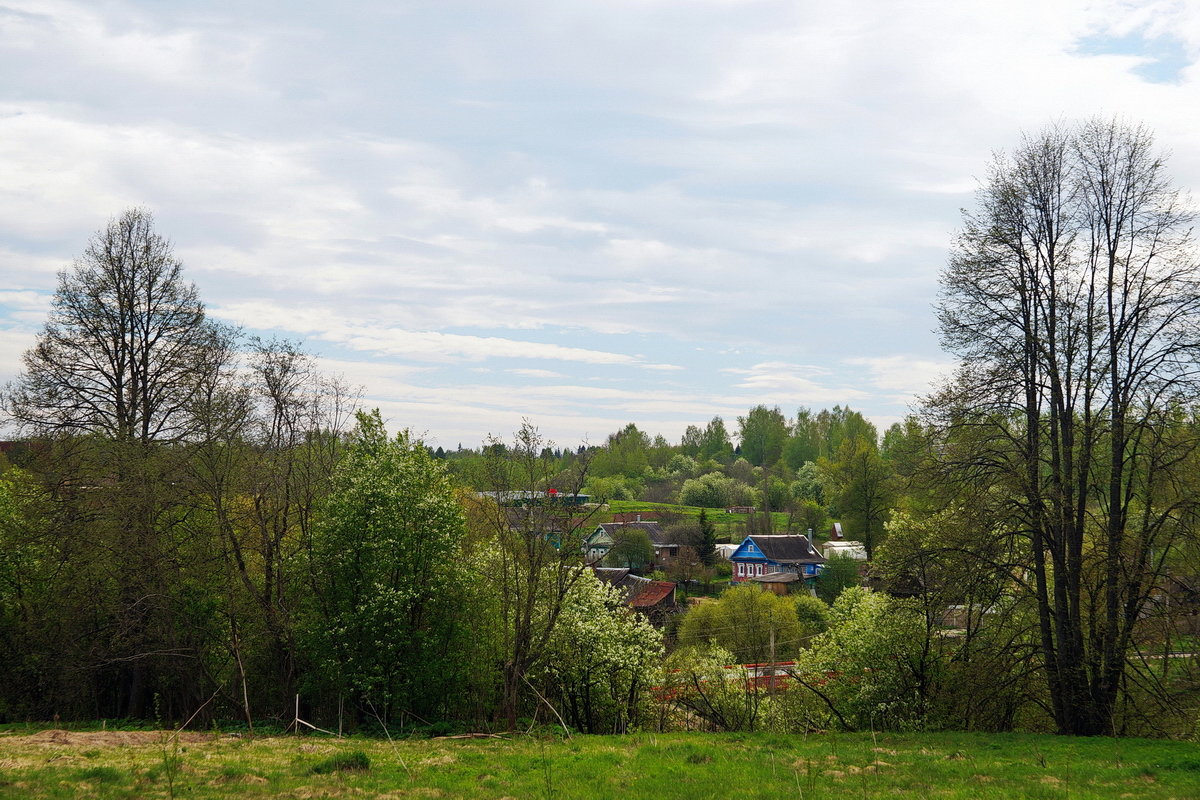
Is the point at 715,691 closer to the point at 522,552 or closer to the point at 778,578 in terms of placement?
the point at 522,552

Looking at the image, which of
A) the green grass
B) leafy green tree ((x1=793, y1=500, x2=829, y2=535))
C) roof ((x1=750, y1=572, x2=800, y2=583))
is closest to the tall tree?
roof ((x1=750, y1=572, x2=800, y2=583))

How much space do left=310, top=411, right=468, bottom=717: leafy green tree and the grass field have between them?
17.4 ft

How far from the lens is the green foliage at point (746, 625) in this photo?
46406 millimetres

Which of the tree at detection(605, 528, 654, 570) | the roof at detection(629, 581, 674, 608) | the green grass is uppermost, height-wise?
the green grass

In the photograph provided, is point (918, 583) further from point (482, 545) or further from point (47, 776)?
point (47, 776)

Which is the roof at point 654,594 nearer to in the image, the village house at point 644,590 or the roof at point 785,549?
the village house at point 644,590

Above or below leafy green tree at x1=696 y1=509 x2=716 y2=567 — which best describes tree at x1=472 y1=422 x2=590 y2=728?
above

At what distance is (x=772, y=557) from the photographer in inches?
3041

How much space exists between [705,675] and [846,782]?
17.2m

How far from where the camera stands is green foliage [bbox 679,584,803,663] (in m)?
46.4

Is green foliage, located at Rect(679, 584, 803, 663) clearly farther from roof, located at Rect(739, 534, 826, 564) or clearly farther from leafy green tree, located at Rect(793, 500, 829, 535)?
leafy green tree, located at Rect(793, 500, 829, 535)

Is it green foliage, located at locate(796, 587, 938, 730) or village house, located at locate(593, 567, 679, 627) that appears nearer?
green foliage, located at locate(796, 587, 938, 730)

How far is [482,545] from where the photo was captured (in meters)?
27.4

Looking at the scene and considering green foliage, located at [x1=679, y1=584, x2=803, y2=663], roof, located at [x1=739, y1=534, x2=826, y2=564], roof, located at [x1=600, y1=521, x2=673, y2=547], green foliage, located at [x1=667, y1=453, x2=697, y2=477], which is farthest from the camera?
green foliage, located at [x1=667, y1=453, x2=697, y2=477]
